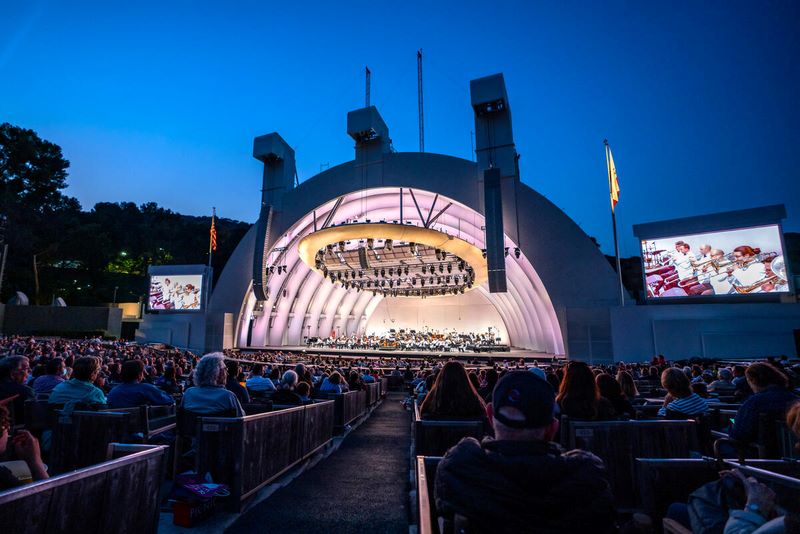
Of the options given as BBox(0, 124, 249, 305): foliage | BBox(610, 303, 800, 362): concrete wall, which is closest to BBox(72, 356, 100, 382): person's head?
BBox(610, 303, 800, 362): concrete wall

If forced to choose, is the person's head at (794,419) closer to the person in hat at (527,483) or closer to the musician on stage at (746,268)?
the person in hat at (527,483)

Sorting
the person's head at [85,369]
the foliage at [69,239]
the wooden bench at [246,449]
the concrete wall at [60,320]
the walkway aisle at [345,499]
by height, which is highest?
the foliage at [69,239]

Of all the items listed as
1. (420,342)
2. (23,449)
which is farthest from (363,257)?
(23,449)

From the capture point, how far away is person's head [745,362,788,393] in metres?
3.53

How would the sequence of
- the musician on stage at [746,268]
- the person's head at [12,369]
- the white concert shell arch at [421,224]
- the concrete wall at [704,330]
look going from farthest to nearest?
the white concert shell arch at [421,224], the musician on stage at [746,268], the concrete wall at [704,330], the person's head at [12,369]

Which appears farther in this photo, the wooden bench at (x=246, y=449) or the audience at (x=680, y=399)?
the audience at (x=680, y=399)

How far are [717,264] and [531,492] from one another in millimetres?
→ 22480

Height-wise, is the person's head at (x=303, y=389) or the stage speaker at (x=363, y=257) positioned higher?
the stage speaker at (x=363, y=257)

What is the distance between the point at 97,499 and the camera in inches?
90.7

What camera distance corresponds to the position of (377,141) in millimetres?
24938

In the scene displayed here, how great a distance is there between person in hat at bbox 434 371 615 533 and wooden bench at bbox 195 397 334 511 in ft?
9.63

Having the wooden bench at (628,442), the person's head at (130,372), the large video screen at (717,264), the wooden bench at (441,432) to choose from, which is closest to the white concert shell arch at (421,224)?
the large video screen at (717,264)

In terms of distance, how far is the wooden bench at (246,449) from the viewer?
3.77m

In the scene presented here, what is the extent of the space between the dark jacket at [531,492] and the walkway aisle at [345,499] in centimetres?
255
